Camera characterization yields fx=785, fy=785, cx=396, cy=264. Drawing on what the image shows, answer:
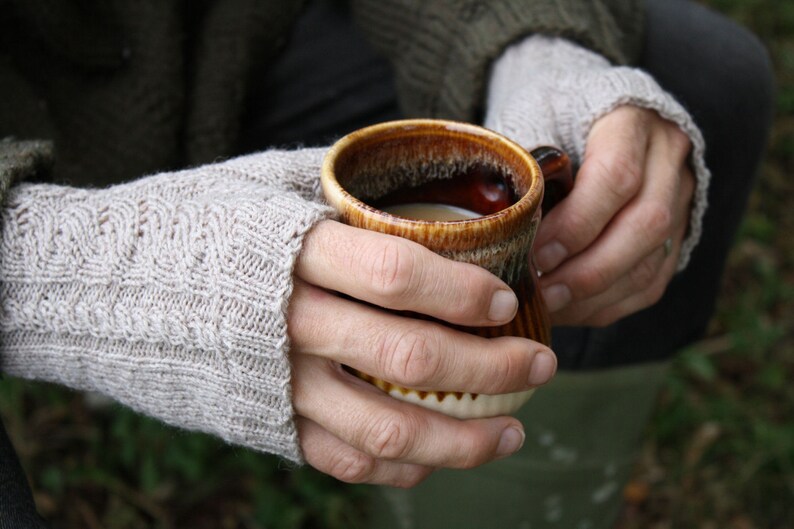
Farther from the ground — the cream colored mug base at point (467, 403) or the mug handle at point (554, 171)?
the mug handle at point (554, 171)

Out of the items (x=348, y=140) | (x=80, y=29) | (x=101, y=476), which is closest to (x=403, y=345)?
(x=348, y=140)

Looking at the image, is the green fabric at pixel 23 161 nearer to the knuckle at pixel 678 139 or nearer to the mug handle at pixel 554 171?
the mug handle at pixel 554 171

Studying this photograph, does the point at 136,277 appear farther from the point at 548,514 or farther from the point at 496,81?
the point at 548,514

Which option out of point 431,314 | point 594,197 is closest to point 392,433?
point 431,314

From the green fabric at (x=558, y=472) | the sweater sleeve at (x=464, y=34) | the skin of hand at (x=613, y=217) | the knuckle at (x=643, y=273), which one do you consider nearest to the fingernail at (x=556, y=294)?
the skin of hand at (x=613, y=217)

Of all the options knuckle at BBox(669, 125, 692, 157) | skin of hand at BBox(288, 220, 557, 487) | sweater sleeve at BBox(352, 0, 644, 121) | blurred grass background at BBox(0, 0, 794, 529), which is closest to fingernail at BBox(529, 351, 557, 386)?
skin of hand at BBox(288, 220, 557, 487)

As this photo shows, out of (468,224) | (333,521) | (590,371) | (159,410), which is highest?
(468,224)

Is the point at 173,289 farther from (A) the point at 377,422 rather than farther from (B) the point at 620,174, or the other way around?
(B) the point at 620,174

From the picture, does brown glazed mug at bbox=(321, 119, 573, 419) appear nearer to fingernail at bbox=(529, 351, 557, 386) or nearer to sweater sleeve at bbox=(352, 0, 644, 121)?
fingernail at bbox=(529, 351, 557, 386)
